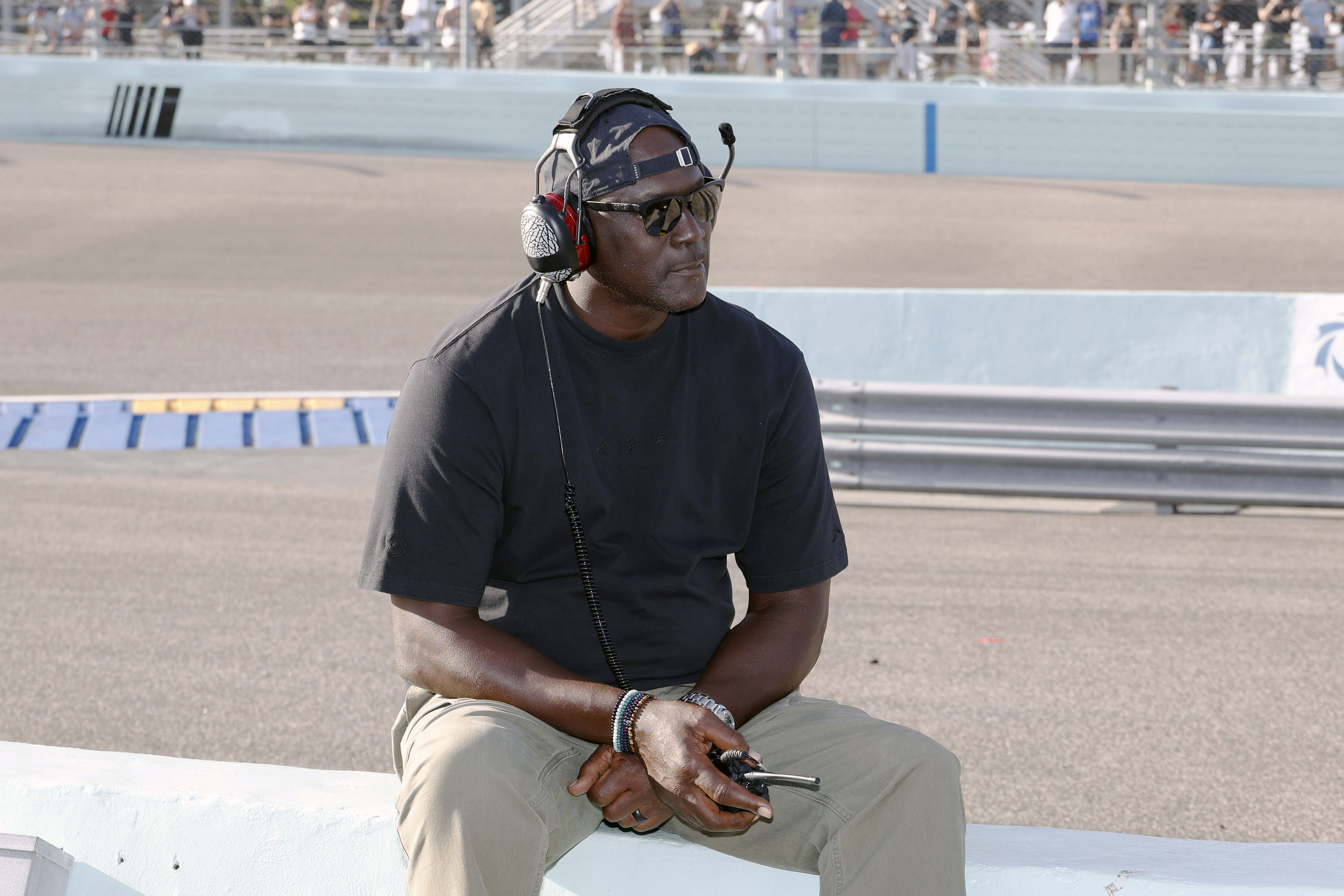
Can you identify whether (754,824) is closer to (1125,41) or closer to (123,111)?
(1125,41)

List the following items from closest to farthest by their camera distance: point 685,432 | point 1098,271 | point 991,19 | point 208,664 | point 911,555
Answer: point 685,432 < point 208,664 < point 911,555 < point 1098,271 < point 991,19

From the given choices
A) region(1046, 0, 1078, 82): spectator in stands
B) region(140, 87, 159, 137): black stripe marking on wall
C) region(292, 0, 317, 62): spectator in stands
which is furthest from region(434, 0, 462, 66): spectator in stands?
region(1046, 0, 1078, 82): spectator in stands

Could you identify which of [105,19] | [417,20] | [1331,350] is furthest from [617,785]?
[105,19]

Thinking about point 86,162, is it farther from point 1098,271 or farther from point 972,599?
point 972,599

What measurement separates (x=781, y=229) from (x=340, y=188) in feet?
19.8

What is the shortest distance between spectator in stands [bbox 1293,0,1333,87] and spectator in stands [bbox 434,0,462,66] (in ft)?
38.3

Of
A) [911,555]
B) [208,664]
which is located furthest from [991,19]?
[208,664]

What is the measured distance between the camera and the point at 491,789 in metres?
2.17

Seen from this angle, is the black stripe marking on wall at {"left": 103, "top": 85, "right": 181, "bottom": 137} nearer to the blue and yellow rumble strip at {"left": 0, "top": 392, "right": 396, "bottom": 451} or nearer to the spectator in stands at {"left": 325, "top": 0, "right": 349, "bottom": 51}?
the spectator in stands at {"left": 325, "top": 0, "right": 349, "bottom": 51}

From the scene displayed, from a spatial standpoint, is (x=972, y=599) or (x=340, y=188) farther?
(x=340, y=188)

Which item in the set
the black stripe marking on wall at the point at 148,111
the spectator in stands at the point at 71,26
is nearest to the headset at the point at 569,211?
the black stripe marking on wall at the point at 148,111

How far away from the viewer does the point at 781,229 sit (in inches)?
678

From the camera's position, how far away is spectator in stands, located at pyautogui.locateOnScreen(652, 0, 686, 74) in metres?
21.0

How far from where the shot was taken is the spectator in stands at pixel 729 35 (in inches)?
825
